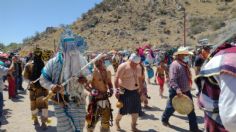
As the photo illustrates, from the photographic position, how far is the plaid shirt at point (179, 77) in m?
8.80

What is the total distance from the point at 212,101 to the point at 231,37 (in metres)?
0.44

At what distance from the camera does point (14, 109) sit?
13.5 m

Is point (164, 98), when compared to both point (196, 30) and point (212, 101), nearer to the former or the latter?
point (212, 101)

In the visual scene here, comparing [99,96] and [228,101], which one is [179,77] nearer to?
[99,96]

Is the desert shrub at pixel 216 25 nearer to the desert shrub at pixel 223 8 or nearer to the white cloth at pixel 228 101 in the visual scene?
the desert shrub at pixel 223 8

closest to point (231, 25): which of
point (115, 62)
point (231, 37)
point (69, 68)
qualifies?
point (231, 37)

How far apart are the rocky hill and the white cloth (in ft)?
176

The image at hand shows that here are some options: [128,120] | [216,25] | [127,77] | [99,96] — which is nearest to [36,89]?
[127,77]

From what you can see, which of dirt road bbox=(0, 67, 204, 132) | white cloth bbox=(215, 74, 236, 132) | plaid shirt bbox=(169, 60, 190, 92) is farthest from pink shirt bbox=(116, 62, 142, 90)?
white cloth bbox=(215, 74, 236, 132)

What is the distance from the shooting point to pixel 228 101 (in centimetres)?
255

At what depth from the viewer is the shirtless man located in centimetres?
793

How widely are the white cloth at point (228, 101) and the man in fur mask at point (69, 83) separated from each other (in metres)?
3.70

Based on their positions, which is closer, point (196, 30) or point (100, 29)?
point (196, 30)

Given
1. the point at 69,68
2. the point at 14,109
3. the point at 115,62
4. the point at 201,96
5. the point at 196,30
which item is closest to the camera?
the point at 201,96
